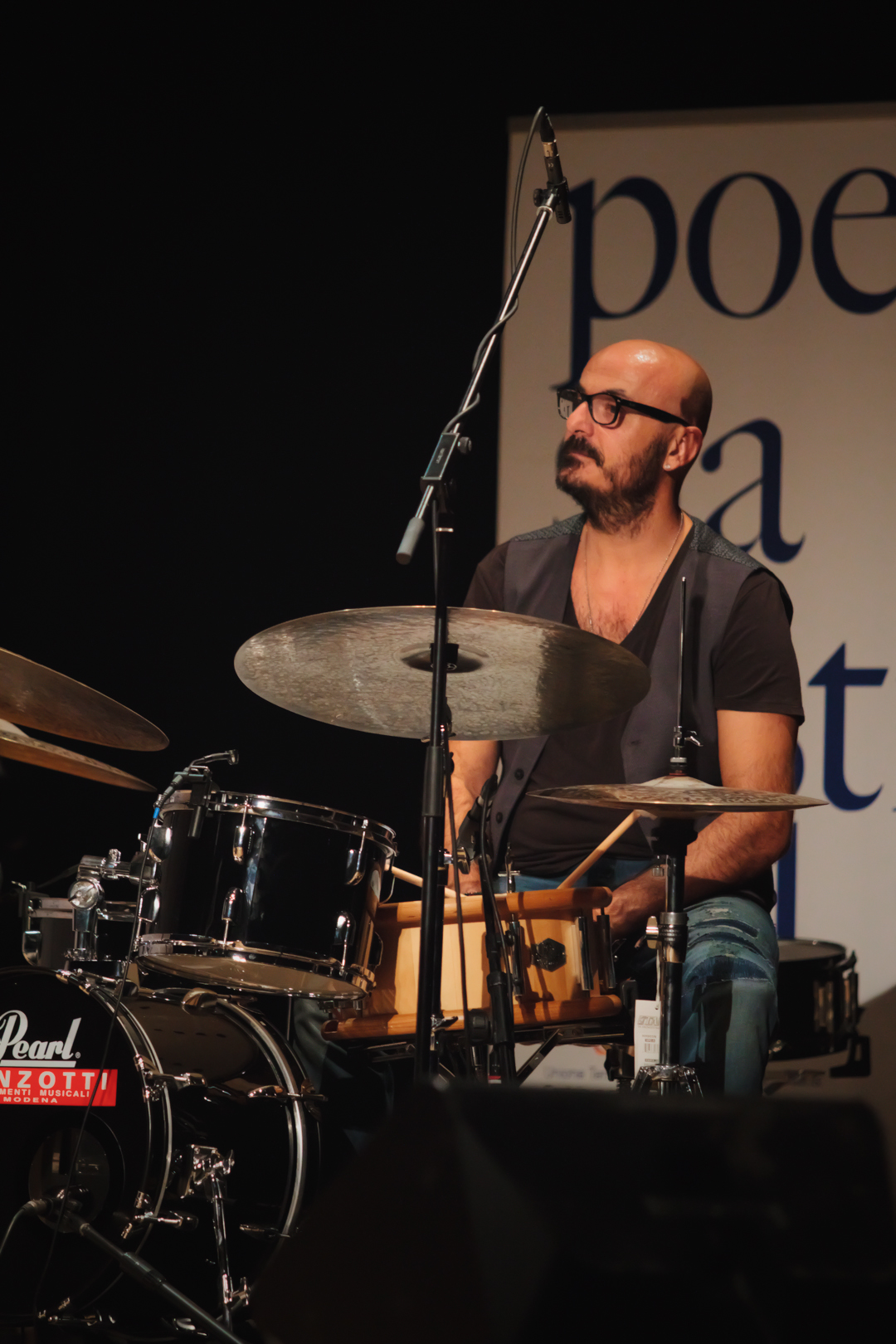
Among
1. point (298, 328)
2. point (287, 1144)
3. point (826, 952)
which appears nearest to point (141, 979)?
point (287, 1144)

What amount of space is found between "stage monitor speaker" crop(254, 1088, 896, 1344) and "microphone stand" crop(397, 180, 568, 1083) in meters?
0.74

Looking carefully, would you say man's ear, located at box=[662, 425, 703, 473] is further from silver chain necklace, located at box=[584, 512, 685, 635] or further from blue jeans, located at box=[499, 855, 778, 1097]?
blue jeans, located at box=[499, 855, 778, 1097]

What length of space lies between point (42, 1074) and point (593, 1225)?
154 cm

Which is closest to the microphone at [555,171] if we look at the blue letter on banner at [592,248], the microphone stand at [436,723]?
the microphone stand at [436,723]

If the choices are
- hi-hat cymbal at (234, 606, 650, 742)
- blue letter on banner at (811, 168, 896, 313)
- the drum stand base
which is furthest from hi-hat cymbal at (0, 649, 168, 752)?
blue letter on banner at (811, 168, 896, 313)

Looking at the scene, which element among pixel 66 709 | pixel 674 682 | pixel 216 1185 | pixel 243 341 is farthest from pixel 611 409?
pixel 216 1185

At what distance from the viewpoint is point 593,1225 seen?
827mm

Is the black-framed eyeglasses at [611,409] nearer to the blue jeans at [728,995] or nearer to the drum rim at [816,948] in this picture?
the blue jeans at [728,995]

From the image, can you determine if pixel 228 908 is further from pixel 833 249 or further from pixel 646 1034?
pixel 833 249

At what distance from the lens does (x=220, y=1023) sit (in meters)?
2.25

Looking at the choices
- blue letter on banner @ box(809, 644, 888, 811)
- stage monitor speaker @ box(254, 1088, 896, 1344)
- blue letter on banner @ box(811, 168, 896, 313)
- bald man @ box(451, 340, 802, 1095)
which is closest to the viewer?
stage monitor speaker @ box(254, 1088, 896, 1344)

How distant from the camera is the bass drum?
2047 millimetres

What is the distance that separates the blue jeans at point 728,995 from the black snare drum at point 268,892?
1.82 ft

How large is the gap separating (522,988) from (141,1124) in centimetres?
63
